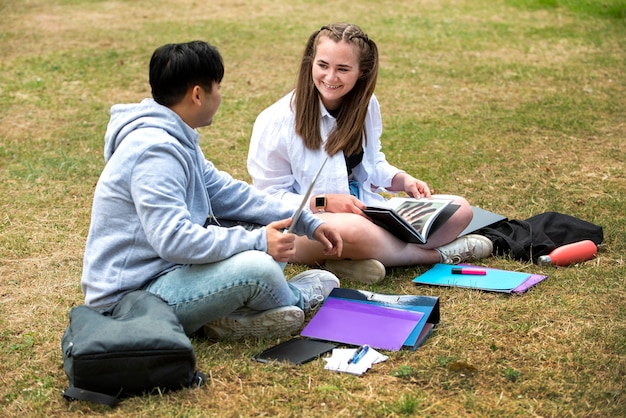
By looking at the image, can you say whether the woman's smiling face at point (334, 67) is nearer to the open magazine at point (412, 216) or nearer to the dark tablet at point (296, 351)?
the open magazine at point (412, 216)

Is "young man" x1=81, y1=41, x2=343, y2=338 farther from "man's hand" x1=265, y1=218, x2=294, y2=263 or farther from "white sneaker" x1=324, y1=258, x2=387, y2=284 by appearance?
"white sneaker" x1=324, y1=258, x2=387, y2=284

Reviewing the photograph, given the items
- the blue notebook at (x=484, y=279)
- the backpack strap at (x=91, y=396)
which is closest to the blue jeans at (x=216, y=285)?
the backpack strap at (x=91, y=396)

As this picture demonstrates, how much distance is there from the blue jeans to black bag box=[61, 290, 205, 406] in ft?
0.81

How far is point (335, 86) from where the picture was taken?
430 cm

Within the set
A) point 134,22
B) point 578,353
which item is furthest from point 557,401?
point 134,22

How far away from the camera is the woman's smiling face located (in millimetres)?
4277

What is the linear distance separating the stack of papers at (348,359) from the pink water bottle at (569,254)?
1.38 m

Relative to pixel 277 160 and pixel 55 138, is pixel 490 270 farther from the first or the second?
pixel 55 138

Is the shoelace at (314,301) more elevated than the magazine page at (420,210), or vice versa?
the magazine page at (420,210)

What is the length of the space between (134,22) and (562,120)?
19.7ft

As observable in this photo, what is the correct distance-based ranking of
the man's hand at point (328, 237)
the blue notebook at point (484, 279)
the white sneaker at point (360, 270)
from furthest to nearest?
1. the white sneaker at point (360, 270)
2. the blue notebook at point (484, 279)
3. the man's hand at point (328, 237)

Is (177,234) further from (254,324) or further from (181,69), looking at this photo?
(181,69)

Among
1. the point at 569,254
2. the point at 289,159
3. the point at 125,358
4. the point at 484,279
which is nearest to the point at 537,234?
the point at 569,254

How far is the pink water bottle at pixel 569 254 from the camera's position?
436 cm
